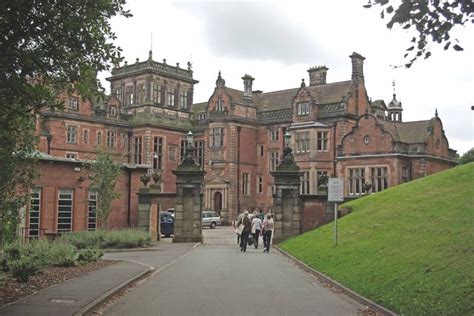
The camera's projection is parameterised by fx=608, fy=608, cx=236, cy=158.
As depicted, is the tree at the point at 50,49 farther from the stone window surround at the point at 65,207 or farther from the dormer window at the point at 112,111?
the dormer window at the point at 112,111

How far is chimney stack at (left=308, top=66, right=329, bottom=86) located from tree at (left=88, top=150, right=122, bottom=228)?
4013cm

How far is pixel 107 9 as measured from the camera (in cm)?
1088

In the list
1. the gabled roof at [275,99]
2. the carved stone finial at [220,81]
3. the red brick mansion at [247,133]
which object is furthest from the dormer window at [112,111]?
the gabled roof at [275,99]

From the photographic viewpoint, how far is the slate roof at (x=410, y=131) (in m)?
54.2

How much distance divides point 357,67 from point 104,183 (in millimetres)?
36637

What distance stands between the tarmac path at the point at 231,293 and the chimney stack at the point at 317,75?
160 feet

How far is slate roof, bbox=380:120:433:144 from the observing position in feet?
178

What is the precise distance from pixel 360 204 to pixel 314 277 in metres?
14.7

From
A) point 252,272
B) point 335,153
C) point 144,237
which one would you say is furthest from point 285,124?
point 252,272

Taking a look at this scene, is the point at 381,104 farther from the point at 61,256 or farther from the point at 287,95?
the point at 61,256

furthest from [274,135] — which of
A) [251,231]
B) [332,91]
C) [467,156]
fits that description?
[251,231]

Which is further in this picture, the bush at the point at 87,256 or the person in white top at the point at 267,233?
the person in white top at the point at 267,233

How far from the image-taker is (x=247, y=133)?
66438 mm

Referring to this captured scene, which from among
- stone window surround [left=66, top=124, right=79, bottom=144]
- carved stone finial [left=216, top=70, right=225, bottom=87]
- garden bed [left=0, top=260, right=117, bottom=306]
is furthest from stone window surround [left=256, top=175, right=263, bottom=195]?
garden bed [left=0, top=260, right=117, bottom=306]
